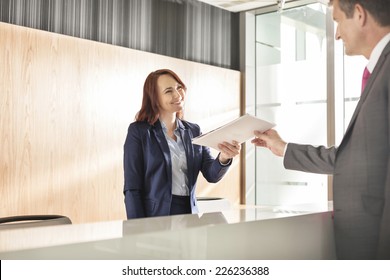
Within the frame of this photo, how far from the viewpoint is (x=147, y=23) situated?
5207mm

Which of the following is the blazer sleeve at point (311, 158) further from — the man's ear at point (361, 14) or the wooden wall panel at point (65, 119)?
the wooden wall panel at point (65, 119)

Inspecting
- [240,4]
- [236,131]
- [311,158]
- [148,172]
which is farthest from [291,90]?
[311,158]

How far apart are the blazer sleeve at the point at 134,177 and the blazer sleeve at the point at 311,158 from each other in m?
1.11

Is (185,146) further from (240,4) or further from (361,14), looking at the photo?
(240,4)

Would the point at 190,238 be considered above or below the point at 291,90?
below

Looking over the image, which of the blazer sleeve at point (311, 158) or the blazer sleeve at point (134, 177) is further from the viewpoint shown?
the blazer sleeve at point (134, 177)

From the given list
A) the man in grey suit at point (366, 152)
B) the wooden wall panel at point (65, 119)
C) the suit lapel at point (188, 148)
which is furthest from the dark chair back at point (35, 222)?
the wooden wall panel at point (65, 119)

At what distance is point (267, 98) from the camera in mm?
6016

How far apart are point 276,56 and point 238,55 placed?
0.46 m

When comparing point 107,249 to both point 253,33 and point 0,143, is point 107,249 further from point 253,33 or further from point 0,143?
point 253,33

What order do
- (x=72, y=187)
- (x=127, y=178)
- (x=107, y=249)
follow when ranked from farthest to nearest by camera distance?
(x=72, y=187) → (x=127, y=178) → (x=107, y=249)

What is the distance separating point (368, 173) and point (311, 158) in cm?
21

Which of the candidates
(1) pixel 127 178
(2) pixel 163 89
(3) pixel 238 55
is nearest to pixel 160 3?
(3) pixel 238 55

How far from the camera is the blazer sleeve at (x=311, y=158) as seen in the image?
1.57m
